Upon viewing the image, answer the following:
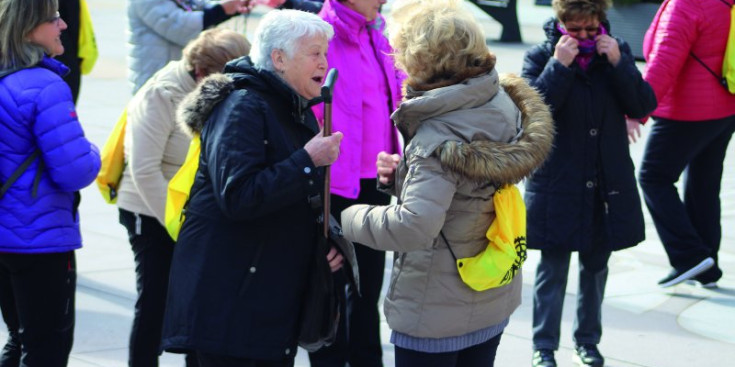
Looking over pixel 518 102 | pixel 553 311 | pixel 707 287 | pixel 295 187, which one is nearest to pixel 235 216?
pixel 295 187

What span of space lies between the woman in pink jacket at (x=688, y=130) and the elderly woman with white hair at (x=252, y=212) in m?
2.91

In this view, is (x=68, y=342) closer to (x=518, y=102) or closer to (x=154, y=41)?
(x=518, y=102)

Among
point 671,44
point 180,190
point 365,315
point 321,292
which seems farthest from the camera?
point 671,44

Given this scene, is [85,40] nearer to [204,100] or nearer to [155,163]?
[155,163]

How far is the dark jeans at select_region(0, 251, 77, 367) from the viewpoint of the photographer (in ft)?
13.1

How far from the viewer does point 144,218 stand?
15.1ft

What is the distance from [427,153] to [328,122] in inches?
12.7

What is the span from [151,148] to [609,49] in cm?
193

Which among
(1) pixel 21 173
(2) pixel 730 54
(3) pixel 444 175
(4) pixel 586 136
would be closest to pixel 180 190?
(1) pixel 21 173

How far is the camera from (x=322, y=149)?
348 centimetres

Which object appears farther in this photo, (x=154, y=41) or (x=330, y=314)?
(x=154, y=41)

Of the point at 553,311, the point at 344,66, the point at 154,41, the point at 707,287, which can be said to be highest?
the point at 344,66

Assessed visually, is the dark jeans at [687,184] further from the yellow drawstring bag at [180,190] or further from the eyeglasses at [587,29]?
the yellow drawstring bag at [180,190]

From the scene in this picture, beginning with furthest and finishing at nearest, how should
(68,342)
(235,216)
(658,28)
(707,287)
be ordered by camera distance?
1. (707,287)
2. (658,28)
3. (68,342)
4. (235,216)
